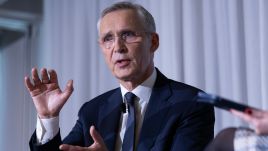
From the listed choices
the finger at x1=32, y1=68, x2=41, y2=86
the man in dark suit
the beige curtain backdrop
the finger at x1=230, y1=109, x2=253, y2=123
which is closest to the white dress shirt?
the man in dark suit

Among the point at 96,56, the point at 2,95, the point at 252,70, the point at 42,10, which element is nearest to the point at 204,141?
the point at 252,70

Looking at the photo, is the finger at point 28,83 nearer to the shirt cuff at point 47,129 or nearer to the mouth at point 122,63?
the shirt cuff at point 47,129

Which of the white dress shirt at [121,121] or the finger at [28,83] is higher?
the finger at [28,83]

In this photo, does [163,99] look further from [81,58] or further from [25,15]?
[25,15]

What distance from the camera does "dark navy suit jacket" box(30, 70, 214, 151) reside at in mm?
1228

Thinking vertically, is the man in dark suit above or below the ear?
below

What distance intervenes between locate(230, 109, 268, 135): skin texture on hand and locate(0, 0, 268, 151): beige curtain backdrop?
903 millimetres

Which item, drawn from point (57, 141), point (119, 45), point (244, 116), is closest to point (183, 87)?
point (119, 45)

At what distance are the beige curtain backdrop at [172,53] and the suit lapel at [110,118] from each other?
0.53 m

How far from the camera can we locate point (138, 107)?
1.34 meters

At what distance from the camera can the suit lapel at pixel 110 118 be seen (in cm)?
130

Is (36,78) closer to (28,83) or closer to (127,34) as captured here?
(28,83)

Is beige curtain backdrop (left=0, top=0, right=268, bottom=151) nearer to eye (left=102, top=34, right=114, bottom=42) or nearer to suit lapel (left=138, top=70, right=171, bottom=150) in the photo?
suit lapel (left=138, top=70, right=171, bottom=150)

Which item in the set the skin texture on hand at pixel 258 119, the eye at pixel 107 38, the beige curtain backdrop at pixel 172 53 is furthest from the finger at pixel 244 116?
the beige curtain backdrop at pixel 172 53
